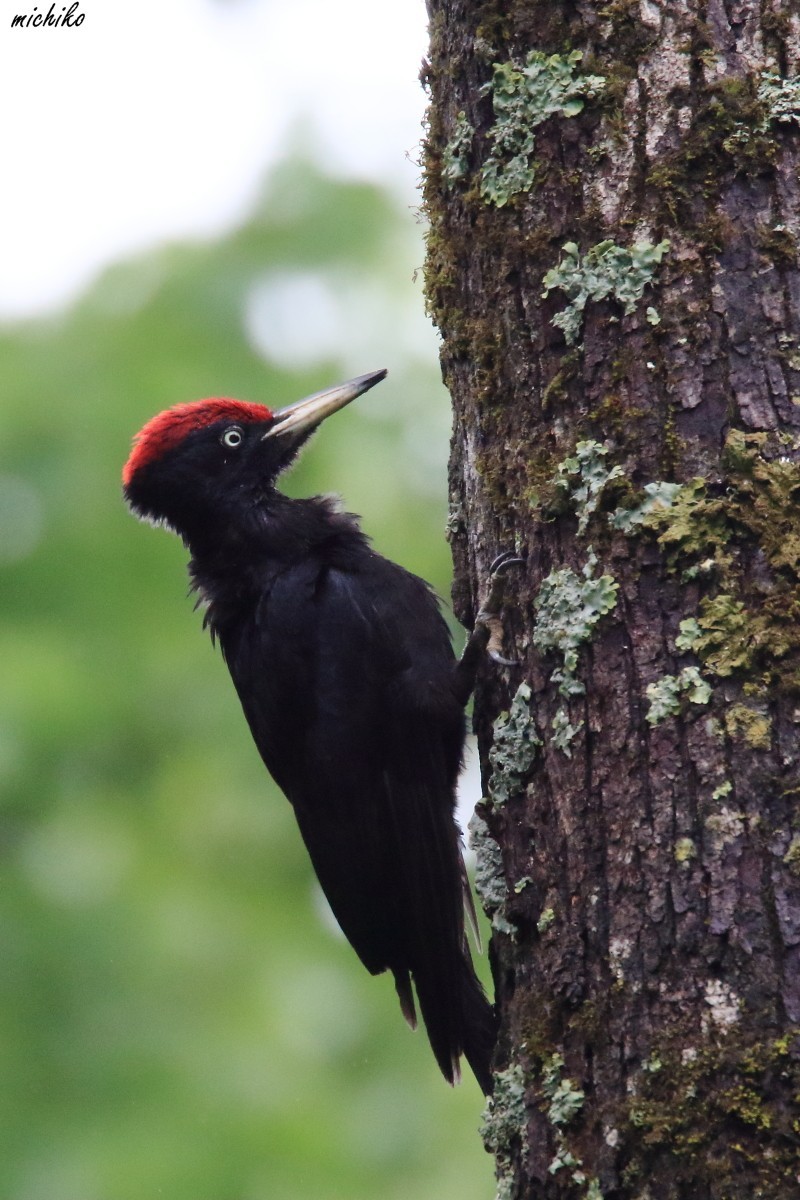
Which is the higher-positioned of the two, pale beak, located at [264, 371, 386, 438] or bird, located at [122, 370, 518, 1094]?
pale beak, located at [264, 371, 386, 438]

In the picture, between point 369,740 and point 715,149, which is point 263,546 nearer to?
point 369,740

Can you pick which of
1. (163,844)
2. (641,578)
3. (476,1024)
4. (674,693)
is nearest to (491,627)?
(641,578)

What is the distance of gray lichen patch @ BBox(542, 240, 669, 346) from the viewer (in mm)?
2361

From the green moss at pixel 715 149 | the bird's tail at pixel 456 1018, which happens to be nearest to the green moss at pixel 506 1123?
A: the bird's tail at pixel 456 1018

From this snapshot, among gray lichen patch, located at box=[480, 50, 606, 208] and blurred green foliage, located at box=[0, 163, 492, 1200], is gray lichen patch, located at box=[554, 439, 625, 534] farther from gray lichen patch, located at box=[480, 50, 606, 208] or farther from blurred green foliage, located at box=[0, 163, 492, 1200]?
blurred green foliage, located at box=[0, 163, 492, 1200]

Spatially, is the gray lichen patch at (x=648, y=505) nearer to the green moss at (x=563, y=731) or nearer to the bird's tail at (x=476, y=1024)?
the green moss at (x=563, y=731)

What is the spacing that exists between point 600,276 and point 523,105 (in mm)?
452

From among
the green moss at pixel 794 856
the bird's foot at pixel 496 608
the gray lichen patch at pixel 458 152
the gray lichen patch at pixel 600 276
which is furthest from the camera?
the gray lichen patch at pixel 458 152

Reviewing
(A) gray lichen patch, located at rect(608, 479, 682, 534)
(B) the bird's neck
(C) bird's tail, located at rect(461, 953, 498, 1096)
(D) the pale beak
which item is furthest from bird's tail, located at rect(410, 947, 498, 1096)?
(D) the pale beak

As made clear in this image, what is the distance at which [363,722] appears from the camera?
363cm

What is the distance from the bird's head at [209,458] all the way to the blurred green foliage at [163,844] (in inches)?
37.7

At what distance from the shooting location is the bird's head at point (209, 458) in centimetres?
408

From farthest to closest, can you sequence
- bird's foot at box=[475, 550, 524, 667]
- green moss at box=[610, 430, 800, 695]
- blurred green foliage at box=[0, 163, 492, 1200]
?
blurred green foliage at box=[0, 163, 492, 1200]
bird's foot at box=[475, 550, 524, 667]
green moss at box=[610, 430, 800, 695]

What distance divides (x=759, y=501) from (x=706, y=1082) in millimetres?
915
